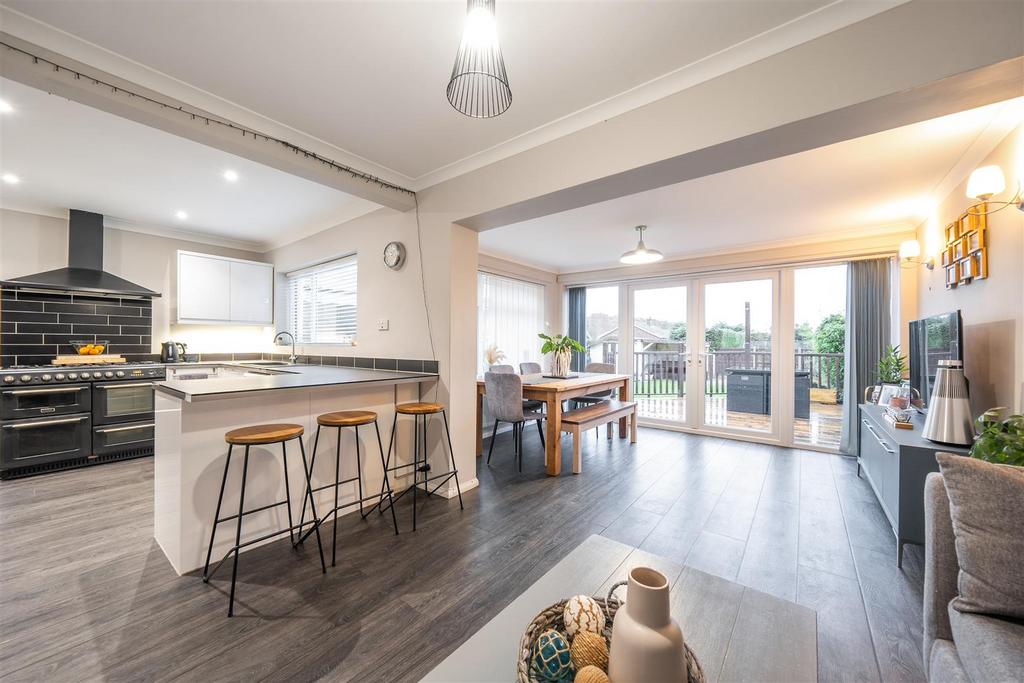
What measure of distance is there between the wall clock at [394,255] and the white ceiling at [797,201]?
1369mm

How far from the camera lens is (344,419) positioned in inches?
88.0

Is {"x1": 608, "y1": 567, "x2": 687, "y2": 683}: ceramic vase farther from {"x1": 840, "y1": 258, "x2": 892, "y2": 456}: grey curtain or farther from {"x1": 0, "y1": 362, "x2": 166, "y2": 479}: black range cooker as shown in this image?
{"x1": 0, "y1": 362, "x2": 166, "y2": 479}: black range cooker

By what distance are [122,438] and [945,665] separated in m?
5.56

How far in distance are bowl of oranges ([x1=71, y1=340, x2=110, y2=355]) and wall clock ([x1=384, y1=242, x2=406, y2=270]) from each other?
130 inches

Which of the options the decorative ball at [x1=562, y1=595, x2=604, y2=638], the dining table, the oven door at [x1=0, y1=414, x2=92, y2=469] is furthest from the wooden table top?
the oven door at [x1=0, y1=414, x2=92, y2=469]

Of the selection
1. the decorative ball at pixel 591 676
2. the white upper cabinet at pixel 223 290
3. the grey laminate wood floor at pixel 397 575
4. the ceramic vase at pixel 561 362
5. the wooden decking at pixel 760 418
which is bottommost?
the grey laminate wood floor at pixel 397 575

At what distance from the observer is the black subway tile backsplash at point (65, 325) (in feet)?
11.6

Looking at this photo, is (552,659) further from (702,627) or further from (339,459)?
(339,459)

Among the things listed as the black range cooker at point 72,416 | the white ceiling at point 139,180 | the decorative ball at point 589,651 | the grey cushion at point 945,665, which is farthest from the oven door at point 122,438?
the grey cushion at point 945,665

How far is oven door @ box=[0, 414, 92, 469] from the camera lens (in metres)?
3.11

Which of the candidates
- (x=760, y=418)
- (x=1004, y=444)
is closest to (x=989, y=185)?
(x=1004, y=444)

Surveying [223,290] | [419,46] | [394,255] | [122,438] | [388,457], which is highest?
[419,46]

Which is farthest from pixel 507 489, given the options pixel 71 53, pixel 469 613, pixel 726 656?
pixel 71 53

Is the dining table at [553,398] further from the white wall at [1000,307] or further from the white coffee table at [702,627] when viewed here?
the white wall at [1000,307]
